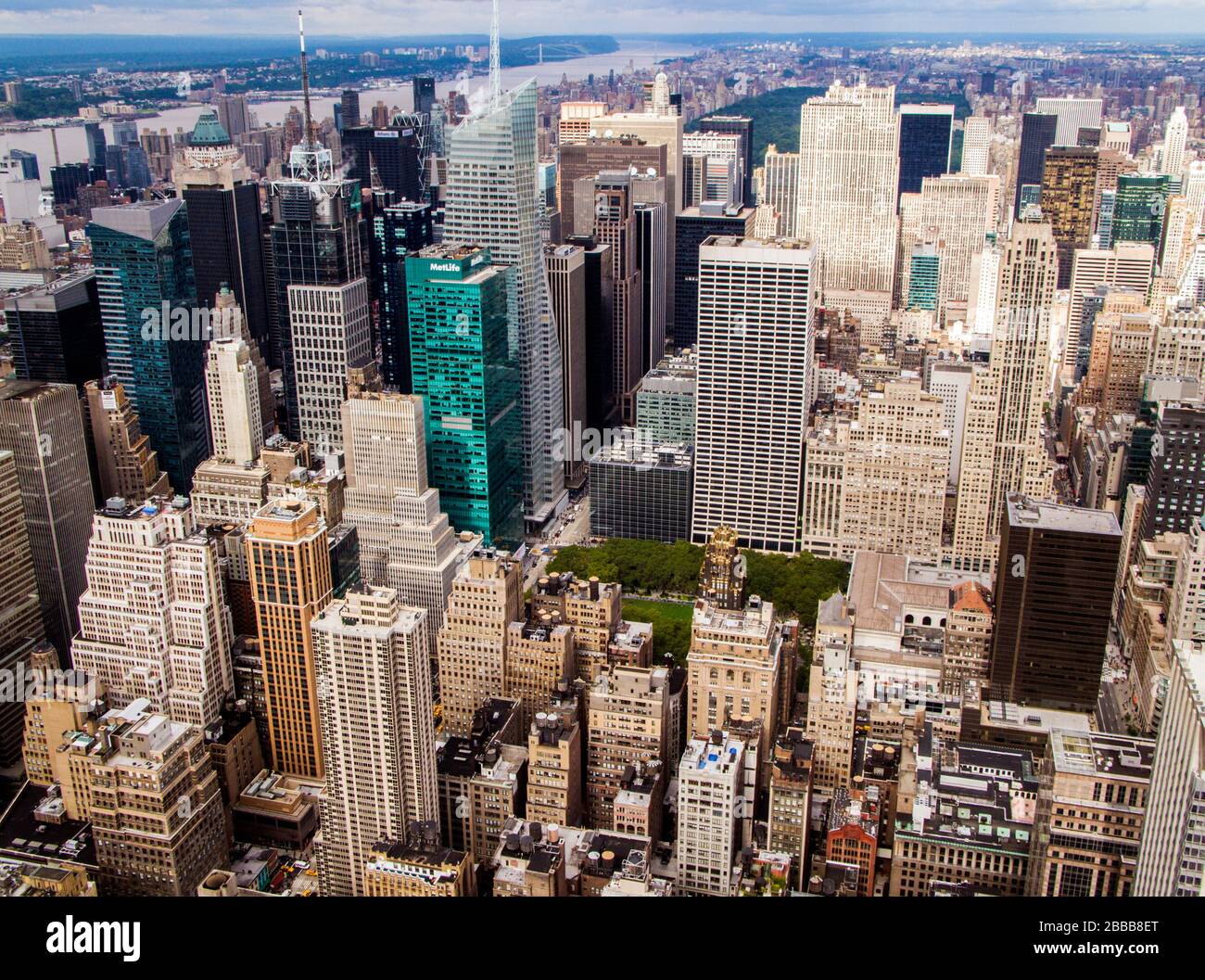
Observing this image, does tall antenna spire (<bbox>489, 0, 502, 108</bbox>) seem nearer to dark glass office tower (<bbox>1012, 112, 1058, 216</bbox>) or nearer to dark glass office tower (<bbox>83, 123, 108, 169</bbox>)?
dark glass office tower (<bbox>83, 123, 108, 169</bbox>)

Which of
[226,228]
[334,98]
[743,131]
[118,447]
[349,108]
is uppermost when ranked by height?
[334,98]

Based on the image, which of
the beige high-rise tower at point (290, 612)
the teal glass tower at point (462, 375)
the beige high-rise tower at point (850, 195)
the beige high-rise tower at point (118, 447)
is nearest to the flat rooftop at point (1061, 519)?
the beige high-rise tower at point (290, 612)

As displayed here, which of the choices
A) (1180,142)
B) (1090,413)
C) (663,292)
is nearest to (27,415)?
(663,292)

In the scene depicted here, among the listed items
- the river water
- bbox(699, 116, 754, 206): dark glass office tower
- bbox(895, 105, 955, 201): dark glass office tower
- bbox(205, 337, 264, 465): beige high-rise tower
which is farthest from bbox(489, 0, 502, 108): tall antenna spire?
bbox(895, 105, 955, 201): dark glass office tower

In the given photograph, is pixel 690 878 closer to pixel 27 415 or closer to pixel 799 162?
pixel 27 415

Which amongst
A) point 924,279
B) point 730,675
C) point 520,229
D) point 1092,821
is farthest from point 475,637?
point 924,279

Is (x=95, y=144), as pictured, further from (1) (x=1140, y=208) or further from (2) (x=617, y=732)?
(1) (x=1140, y=208)
